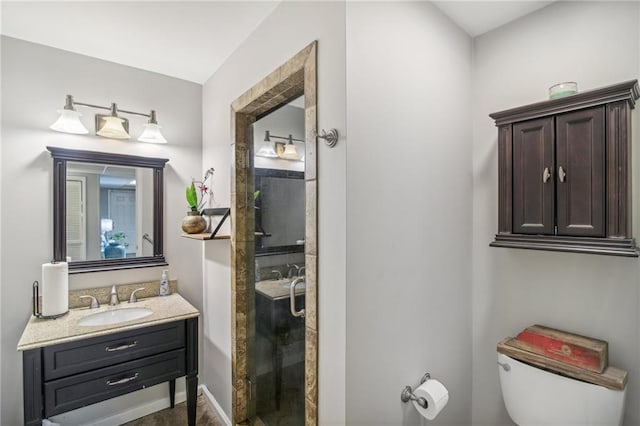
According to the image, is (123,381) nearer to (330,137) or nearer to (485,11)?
(330,137)

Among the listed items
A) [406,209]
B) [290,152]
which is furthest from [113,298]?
[406,209]

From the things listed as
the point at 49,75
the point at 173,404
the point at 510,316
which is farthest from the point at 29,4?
the point at 510,316

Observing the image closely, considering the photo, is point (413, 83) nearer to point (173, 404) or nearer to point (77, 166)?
point (77, 166)

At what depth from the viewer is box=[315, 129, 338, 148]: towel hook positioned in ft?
3.82

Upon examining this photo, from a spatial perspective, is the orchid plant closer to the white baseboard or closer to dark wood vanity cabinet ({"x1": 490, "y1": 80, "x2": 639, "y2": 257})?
the white baseboard

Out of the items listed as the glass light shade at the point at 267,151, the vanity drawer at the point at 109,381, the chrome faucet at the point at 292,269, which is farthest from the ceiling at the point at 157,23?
the vanity drawer at the point at 109,381

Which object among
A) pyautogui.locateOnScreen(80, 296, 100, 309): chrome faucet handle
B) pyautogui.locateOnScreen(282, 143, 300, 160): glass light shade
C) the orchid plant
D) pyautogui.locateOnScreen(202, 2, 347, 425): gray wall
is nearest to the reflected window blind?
pyautogui.locateOnScreen(80, 296, 100, 309): chrome faucet handle

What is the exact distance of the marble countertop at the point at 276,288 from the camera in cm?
171

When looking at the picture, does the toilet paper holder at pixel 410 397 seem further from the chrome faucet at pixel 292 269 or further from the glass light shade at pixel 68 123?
the glass light shade at pixel 68 123

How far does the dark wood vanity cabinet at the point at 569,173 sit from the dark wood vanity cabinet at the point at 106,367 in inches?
77.1

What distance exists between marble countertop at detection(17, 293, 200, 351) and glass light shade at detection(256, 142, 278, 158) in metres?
1.13

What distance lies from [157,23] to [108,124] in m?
0.79

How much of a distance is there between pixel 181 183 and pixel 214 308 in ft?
3.38

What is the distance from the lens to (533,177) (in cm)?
A: 136
